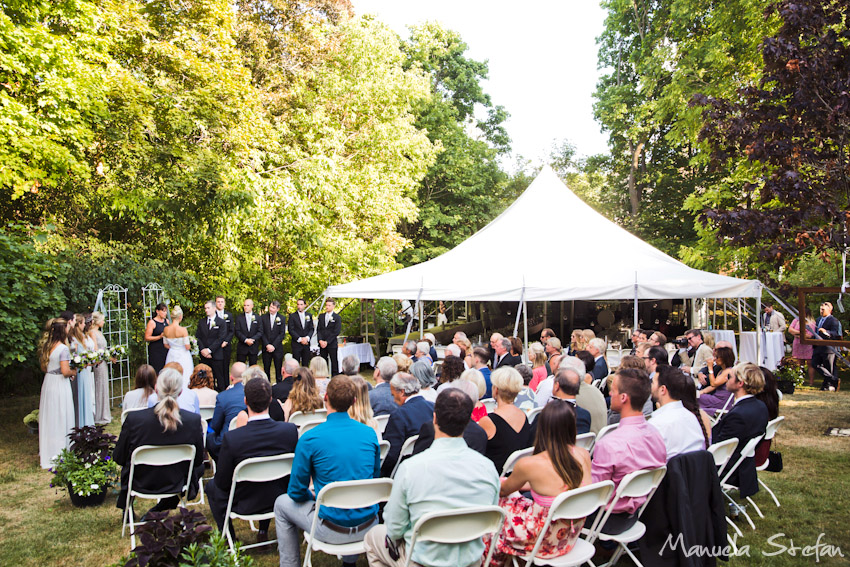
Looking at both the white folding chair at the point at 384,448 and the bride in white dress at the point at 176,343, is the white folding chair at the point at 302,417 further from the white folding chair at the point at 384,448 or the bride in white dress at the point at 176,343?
the bride in white dress at the point at 176,343

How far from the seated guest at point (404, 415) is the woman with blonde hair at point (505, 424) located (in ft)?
1.64

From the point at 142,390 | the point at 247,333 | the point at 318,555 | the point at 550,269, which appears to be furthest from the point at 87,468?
the point at 550,269

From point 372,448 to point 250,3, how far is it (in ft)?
58.1

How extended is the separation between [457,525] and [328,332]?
28.8 ft

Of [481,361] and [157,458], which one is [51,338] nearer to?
[157,458]

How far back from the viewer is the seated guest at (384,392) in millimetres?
5008

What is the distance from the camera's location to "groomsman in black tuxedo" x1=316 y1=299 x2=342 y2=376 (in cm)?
1118

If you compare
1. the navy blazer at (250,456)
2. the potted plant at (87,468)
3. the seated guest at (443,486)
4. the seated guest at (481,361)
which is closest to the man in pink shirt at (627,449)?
the seated guest at (443,486)

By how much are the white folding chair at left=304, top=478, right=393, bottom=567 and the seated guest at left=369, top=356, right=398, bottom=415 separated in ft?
5.02

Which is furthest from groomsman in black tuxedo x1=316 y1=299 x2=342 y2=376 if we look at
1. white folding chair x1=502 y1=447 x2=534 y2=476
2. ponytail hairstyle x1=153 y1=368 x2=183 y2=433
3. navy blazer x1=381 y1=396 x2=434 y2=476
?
white folding chair x1=502 y1=447 x2=534 y2=476

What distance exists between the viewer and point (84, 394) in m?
7.25

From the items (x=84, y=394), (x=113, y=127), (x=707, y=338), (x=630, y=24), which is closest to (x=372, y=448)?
(x=84, y=394)

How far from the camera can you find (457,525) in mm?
2701

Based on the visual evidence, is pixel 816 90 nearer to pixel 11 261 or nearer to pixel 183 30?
pixel 11 261
